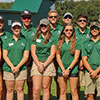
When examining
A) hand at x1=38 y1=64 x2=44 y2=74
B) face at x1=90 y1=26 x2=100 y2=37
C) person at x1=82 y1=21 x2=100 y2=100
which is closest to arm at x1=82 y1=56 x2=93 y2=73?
person at x1=82 y1=21 x2=100 y2=100

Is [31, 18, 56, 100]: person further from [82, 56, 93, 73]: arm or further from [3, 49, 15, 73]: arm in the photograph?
[82, 56, 93, 73]: arm

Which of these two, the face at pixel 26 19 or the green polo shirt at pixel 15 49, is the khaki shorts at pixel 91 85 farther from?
the face at pixel 26 19

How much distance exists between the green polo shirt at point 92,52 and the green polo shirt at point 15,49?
1.20 metres

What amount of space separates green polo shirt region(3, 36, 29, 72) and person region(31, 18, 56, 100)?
0.81 ft

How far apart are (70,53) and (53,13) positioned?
124 cm

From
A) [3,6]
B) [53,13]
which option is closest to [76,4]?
[3,6]

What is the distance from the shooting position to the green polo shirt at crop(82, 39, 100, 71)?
4.84 meters

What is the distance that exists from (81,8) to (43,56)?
123 feet

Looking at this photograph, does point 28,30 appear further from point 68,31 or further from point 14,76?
point 14,76

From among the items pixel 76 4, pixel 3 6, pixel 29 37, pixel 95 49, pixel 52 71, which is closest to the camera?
pixel 95 49

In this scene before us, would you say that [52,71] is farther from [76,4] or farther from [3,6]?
[76,4]

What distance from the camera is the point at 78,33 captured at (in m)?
5.70

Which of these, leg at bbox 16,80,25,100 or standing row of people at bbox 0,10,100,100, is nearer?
standing row of people at bbox 0,10,100,100

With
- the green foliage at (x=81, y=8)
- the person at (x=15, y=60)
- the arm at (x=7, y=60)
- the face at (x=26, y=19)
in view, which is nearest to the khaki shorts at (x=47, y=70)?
the person at (x=15, y=60)
